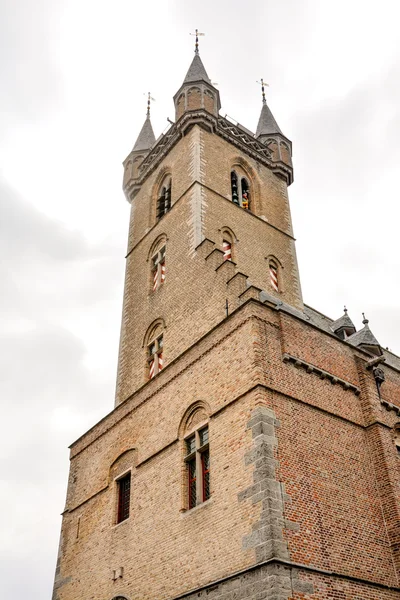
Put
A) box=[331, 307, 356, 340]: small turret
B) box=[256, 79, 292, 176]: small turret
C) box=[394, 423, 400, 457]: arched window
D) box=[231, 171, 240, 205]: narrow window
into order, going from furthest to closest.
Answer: box=[256, 79, 292, 176]: small turret, box=[231, 171, 240, 205]: narrow window, box=[331, 307, 356, 340]: small turret, box=[394, 423, 400, 457]: arched window

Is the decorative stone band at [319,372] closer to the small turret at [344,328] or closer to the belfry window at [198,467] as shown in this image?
the belfry window at [198,467]

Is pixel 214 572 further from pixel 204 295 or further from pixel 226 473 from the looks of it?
pixel 204 295

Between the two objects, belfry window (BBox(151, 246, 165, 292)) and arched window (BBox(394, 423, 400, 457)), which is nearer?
arched window (BBox(394, 423, 400, 457))

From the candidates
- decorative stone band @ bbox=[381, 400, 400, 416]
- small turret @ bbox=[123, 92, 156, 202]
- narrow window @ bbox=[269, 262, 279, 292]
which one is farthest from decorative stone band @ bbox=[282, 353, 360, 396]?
small turret @ bbox=[123, 92, 156, 202]

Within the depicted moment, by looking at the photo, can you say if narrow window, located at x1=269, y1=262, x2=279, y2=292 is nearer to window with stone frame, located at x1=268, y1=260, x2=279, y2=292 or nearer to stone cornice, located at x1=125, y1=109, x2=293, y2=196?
window with stone frame, located at x1=268, y1=260, x2=279, y2=292

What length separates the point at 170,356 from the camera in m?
19.7

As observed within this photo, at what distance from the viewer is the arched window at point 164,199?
25544 millimetres

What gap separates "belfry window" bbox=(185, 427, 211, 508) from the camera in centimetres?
1480

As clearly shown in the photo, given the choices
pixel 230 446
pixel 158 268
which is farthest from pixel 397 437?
pixel 158 268

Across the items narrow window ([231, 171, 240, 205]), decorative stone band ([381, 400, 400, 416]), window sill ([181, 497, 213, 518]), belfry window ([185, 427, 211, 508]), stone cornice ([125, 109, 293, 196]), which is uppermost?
stone cornice ([125, 109, 293, 196])

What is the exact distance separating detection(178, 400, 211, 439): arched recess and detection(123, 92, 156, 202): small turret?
15.3m

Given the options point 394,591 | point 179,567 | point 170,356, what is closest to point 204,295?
point 170,356

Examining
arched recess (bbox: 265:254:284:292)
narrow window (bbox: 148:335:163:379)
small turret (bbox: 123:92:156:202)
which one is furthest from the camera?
small turret (bbox: 123:92:156:202)

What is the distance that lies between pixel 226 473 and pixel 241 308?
4256 millimetres
